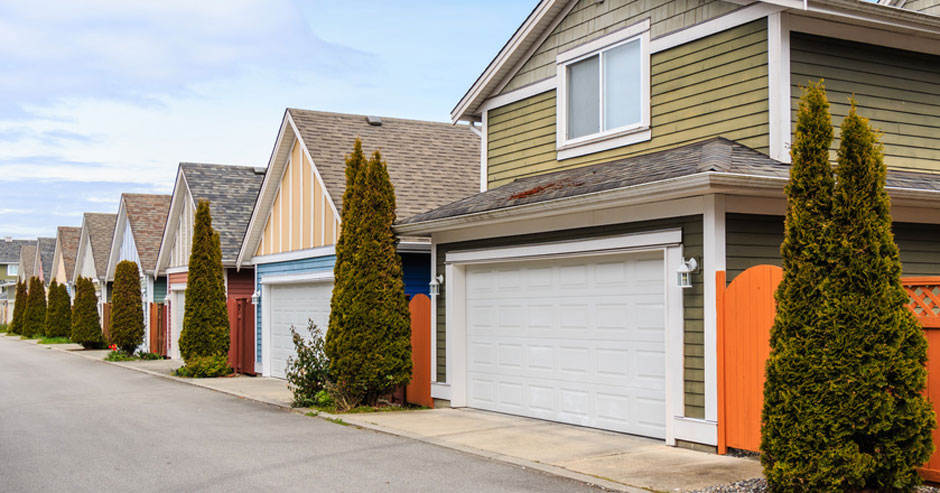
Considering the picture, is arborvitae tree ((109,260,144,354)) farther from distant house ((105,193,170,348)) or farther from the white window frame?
the white window frame

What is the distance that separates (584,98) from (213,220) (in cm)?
1776

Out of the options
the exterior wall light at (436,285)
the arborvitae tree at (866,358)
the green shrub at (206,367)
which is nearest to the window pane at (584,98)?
the exterior wall light at (436,285)

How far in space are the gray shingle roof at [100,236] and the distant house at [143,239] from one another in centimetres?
209

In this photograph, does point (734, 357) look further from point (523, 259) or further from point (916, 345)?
point (523, 259)

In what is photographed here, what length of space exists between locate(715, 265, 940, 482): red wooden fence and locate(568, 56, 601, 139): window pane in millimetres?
4510

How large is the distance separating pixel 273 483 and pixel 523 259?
18.8 feet

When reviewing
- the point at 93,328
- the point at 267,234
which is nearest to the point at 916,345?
the point at 267,234

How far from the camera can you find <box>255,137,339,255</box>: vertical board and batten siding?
20469 millimetres

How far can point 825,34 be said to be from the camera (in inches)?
464

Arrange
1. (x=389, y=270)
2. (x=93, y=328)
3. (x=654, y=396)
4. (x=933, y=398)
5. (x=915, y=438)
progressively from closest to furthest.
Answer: (x=915, y=438) → (x=933, y=398) → (x=654, y=396) → (x=389, y=270) → (x=93, y=328)

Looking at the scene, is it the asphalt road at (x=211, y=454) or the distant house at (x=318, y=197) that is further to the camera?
the distant house at (x=318, y=197)

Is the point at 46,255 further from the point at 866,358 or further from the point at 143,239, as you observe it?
the point at 866,358

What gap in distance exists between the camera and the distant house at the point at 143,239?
1421 inches

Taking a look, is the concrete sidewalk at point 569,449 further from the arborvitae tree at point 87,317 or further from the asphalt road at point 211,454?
the arborvitae tree at point 87,317
